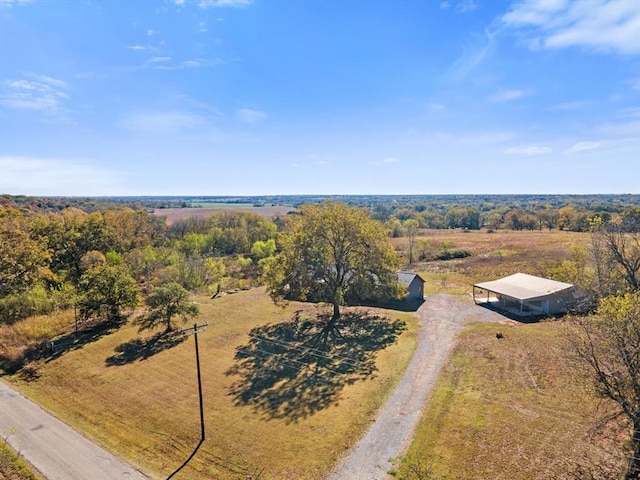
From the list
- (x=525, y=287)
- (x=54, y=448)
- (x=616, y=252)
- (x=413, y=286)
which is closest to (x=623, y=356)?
(x=616, y=252)

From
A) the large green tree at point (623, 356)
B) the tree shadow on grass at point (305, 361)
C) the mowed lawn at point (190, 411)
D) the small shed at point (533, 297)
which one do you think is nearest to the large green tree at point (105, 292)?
the mowed lawn at point (190, 411)

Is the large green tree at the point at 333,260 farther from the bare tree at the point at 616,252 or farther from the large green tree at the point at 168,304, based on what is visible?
the bare tree at the point at 616,252

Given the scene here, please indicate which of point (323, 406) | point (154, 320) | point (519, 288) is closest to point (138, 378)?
point (154, 320)

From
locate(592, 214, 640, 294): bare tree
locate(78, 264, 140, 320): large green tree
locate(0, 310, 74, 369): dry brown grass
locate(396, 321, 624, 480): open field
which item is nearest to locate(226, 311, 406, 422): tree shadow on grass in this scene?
locate(396, 321, 624, 480): open field

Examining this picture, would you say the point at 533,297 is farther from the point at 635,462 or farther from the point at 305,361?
the point at 305,361

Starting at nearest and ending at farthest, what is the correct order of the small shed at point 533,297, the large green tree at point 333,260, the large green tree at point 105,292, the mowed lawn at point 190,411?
the mowed lawn at point 190,411 < the large green tree at point 105,292 < the large green tree at point 333,260 < the small shed at point 533,297
